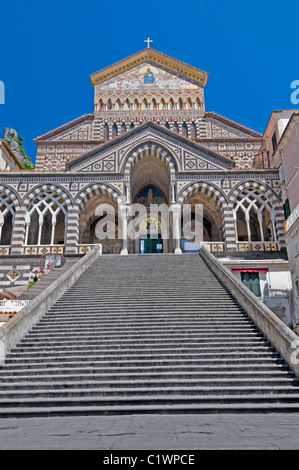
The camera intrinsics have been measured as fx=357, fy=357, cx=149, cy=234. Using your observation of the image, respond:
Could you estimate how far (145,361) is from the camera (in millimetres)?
9188

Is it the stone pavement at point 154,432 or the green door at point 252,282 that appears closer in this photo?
the stone pavement at point 154,432

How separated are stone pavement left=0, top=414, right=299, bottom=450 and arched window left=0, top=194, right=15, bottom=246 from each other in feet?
67.2

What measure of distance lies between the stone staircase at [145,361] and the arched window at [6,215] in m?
13.3

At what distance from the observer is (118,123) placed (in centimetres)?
3488

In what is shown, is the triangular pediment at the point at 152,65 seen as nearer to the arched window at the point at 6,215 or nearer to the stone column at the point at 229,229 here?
the arched window at the point at 6,215

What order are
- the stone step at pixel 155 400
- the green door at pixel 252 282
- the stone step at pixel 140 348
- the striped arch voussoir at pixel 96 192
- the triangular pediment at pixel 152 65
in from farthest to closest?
the triangular pediment at pixel 152 65 < the striped arch voussoir at pixel 96 192 < the green door at pixel 252 282 < the stone step at pixel 140 348 < the stone step at pixel 155 400

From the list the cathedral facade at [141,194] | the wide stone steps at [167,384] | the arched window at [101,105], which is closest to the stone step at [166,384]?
the wide stone steps at [167,384]

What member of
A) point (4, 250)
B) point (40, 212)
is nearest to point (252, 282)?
point (40, 212)

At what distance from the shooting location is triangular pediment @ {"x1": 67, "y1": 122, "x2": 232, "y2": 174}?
26234 millimetres

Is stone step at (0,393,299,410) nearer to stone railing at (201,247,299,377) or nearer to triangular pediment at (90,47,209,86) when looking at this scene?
stone railing at (201,247,299,377)

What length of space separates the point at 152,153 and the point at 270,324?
771 inches

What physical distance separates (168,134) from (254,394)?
2247 cm

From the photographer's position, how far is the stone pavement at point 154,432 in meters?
4.38
